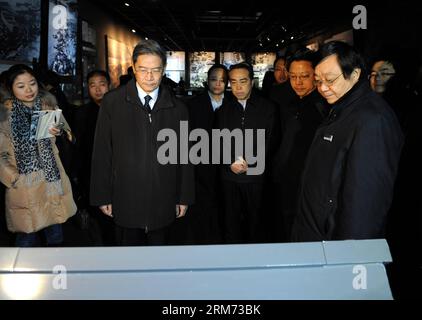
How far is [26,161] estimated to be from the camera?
2.66 meters

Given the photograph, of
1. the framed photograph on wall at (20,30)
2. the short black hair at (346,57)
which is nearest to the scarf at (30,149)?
the framed photograph on wall at (20,30)

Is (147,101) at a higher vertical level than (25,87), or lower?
lower

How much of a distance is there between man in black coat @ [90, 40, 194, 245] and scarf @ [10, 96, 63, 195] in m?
0.81

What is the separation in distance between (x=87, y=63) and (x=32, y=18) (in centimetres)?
241

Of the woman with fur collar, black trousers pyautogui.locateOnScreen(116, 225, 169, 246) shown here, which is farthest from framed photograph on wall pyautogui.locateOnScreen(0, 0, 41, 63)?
black trousers pyautogui.locateOnScreen(116, 225, 169, 246)

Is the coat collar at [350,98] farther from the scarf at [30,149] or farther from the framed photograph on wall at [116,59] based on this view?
the framed photograph on wall at [116,59]

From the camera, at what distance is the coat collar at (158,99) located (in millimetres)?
2066

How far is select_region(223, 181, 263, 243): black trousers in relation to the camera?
2947mm

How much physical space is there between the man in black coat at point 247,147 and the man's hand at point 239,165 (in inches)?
0.6

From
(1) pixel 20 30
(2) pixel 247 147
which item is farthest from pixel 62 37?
(2) pixel 247 147

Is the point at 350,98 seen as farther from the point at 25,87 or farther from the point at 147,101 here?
the point at 25,87

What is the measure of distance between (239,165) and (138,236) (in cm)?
95

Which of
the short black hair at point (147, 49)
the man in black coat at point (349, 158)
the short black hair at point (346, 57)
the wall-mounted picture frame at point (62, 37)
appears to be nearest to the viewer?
the man in black coat at point (349, 158)

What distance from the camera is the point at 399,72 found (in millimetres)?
2879
